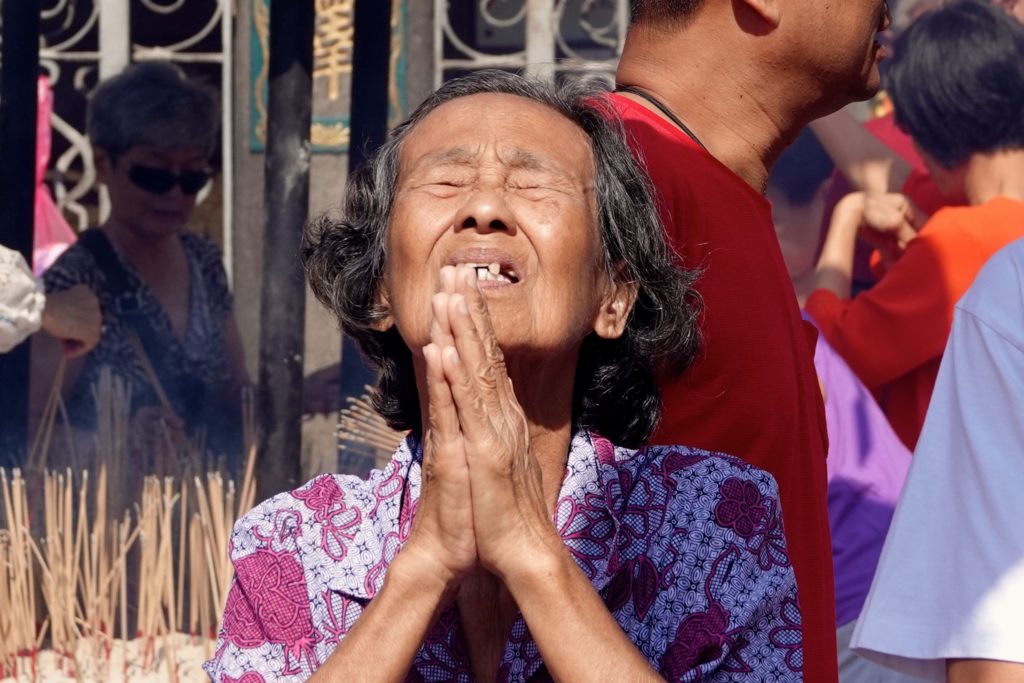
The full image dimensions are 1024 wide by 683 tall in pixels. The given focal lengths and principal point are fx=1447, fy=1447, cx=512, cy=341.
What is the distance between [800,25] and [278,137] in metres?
1.78

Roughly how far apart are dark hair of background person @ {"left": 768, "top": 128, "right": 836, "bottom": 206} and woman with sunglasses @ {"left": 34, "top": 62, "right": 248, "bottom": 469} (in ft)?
5.60

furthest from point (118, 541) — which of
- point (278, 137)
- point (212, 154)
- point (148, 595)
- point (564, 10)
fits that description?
point (564, 10)

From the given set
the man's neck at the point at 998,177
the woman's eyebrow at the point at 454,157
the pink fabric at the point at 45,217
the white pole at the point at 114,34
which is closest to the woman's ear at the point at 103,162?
the pink fabric at the point at 45,217

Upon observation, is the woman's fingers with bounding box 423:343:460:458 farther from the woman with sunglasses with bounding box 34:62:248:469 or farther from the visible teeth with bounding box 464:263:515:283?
the woman with sunglasses with bounding box 34:62:248:469

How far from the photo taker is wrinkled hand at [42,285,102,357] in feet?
13.2

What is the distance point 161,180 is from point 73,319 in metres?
0.54

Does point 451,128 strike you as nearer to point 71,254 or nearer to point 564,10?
point 71,254

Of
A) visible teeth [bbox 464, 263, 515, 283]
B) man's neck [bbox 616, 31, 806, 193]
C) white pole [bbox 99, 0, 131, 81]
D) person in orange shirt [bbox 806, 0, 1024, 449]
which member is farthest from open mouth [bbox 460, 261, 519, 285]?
white pole [bbox 99, 0, 131, 81]

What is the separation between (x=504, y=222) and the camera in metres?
1.61

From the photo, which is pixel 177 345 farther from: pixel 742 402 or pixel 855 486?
pixel 742 402

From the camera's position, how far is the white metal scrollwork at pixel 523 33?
465 cm

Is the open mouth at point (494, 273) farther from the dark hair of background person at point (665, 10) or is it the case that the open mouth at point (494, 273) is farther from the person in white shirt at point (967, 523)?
the dark hair of background person at point (665, 10)

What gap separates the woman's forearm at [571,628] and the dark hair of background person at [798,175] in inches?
114

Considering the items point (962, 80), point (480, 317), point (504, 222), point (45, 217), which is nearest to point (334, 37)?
point (45, 217)
